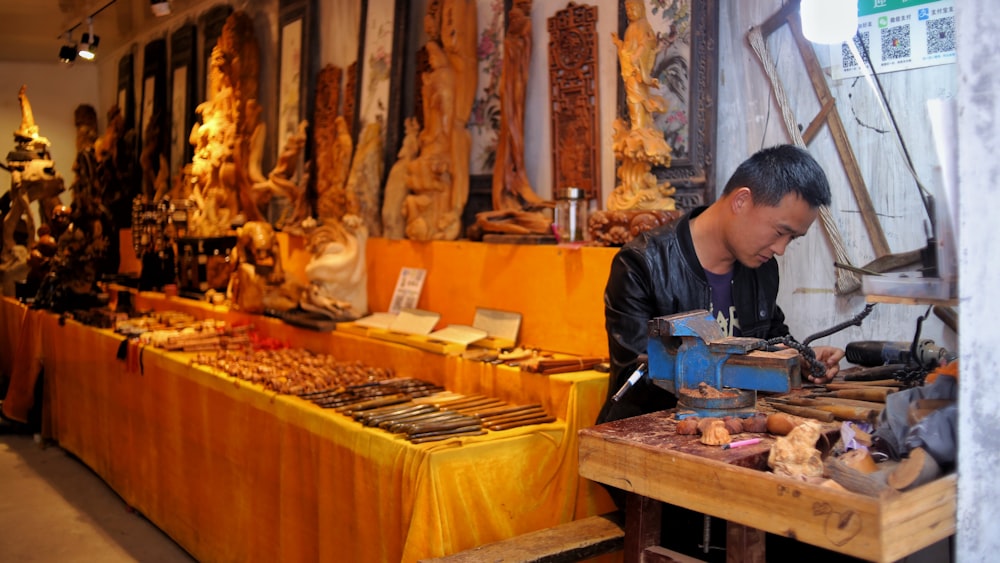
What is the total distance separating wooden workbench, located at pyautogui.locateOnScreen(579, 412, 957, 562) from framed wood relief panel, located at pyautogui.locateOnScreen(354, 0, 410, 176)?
3881 millimetres

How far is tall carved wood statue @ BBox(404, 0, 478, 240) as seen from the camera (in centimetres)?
511

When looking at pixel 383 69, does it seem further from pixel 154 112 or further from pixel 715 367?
pixel 154 112

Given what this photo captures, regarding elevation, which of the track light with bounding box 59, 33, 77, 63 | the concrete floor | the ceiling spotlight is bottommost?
the concrete floor

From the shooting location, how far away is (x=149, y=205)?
8.12 meters

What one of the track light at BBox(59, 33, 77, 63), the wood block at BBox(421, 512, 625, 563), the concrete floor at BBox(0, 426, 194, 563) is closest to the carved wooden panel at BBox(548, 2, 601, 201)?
the wood block at BBox(421, 512, 625, 563)

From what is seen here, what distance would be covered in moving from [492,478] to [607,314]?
0.75 metres

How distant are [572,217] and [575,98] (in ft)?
2.22

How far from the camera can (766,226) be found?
105 inches

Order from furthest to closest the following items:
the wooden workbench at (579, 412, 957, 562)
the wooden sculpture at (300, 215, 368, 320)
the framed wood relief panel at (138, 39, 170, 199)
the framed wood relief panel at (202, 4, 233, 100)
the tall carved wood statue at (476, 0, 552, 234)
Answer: the framed wood relief panel at (138, 39, 170, 199), the framed wood relief panel at (202, 4, 233, 100), the wooden sculpture at (300, 215, 368, 320), the tall carved wood statue at (476, 0, 552, 234), the wooden workbench at (579, 412, 957, 562)

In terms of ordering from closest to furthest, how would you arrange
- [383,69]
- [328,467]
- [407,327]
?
[328,467]
[407,327]
[383,69]

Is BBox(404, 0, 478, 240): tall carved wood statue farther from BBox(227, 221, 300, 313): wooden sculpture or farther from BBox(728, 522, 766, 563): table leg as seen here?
BBox(728, 522, 766, 563): table leg

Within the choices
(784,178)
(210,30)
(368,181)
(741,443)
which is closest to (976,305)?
(741,443)

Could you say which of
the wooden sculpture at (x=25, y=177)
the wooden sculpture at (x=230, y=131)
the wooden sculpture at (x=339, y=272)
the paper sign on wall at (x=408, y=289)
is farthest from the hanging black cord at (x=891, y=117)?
the wooden sculpture at (x=25, y=177)

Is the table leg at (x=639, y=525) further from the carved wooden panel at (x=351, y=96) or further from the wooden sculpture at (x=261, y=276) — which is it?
the carved wooden panel at (x=351, y=96)
